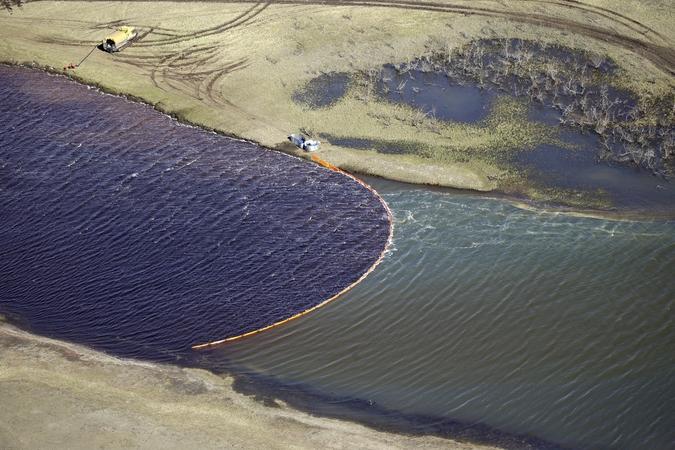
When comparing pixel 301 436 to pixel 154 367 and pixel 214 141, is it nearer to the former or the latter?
pixel 154 367

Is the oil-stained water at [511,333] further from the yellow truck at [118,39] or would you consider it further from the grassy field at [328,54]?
the yellow truck at [118,39]

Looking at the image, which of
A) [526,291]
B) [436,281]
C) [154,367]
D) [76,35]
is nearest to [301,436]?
[154,367]

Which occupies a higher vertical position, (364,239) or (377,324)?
(364,239)

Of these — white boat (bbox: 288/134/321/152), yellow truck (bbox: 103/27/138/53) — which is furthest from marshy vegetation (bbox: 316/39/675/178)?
yellow truck (bbox: 103/27/138/53)

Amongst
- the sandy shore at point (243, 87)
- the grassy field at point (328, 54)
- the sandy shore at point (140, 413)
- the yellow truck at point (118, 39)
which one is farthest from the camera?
the yellow truck at point (118, 39)

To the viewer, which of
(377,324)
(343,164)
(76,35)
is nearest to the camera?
(377,324)

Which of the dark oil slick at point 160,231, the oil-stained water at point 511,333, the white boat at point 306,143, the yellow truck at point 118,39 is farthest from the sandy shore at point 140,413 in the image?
the yellow truck at point 118,39
